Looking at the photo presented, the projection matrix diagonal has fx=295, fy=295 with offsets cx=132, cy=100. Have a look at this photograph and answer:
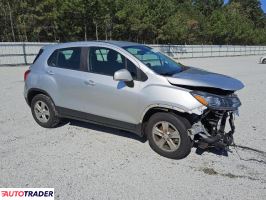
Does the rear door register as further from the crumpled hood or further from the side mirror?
the crumpled hood

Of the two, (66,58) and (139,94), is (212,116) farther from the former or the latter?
(66,58)

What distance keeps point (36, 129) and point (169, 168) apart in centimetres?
305

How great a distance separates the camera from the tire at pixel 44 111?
594cm

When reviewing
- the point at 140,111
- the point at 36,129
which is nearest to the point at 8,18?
the point at 36,129

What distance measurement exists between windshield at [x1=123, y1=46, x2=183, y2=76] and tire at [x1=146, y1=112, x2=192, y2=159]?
2.52 ft

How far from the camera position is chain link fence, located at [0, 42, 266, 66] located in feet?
63.7

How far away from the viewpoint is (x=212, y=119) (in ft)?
15.0

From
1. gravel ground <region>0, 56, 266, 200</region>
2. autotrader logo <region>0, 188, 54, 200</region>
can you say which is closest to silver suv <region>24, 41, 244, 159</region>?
gravel ground <region>0, 56, 266, 200</region>

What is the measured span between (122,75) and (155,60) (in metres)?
1.02

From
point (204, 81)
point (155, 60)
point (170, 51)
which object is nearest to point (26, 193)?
point (204, 81)

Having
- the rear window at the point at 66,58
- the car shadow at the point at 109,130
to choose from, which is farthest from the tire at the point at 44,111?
the rear window at the point at 66,58

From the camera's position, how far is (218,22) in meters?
54.9

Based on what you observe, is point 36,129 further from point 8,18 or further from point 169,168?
point 8,18

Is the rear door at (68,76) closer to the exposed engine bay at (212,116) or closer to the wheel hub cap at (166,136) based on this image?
the wheel hub cap at (166,136)
